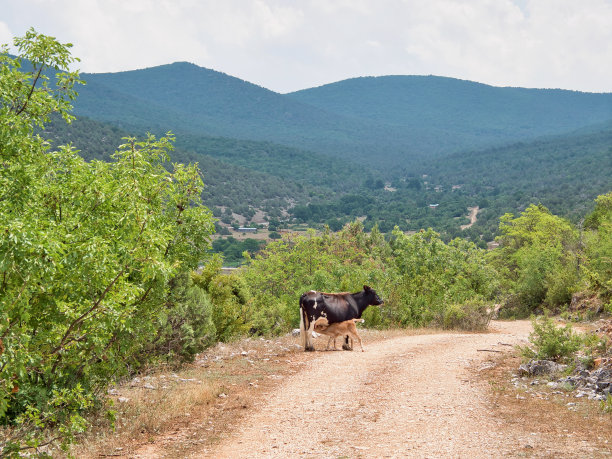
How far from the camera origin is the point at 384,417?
9.34m

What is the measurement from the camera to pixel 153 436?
8414 millimetres

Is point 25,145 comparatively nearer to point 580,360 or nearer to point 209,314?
point 209,314

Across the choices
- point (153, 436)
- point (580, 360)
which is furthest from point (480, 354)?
point (153, 436)

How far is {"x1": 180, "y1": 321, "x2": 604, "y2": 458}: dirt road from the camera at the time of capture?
25.3 ft

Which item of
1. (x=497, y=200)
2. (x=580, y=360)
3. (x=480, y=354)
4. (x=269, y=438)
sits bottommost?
(x=269, y=438)

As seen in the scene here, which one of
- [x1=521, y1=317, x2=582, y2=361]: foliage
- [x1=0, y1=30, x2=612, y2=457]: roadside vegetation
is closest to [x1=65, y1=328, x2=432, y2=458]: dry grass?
[x1=0, y1=30, x2=612, y2=457]: roadside vegetation

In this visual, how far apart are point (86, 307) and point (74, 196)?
182cm

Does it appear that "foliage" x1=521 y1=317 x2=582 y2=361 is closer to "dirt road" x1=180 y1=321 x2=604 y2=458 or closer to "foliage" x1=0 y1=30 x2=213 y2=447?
"dirt road" x1=180 y1=321 x2=604 y2=458

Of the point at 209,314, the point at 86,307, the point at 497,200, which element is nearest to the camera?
the point at 86,307

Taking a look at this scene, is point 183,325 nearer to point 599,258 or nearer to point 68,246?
point 68,246

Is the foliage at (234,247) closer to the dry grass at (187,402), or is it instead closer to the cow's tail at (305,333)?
the cow's tail at (305,333)

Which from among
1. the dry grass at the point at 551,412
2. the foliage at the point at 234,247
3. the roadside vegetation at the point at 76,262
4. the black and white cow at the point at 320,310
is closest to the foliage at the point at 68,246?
the roadside vegetation at the point at 76,262

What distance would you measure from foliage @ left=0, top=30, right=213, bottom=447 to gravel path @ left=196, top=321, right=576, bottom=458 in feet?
7.93

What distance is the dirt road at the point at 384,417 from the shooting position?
772cm
